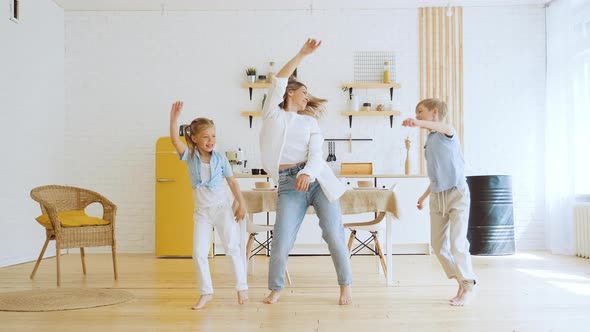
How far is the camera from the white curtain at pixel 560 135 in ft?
22.1

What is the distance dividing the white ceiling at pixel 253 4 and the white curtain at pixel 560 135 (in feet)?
1.93

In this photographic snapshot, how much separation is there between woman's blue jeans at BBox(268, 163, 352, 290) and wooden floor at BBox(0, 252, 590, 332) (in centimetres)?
30

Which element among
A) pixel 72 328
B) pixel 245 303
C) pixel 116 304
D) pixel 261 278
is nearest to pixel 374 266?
Answer: pixel 261 278

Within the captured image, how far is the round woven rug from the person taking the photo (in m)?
3.69

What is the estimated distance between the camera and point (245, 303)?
150 inches

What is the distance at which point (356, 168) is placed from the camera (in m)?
7.10

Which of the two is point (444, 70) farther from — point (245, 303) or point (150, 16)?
point (245, 303)

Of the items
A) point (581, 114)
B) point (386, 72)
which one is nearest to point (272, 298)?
point (386, 72)

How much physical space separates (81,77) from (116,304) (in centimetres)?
450

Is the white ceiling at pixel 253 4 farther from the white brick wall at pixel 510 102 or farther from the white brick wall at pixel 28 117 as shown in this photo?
the white brick wall at pixel 28 117

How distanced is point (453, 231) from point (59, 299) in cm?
249

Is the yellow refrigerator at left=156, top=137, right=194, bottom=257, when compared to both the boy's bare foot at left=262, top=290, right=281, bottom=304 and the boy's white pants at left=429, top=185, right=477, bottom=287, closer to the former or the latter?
the boy's bare foot at left=262, top=290, right=281, bottom=304

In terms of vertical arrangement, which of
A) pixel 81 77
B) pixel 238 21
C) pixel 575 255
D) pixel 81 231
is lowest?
pixel 575 255

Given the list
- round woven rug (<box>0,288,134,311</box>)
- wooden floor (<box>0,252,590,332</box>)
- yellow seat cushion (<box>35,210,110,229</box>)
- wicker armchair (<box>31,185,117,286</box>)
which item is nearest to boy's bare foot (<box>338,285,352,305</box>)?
wooden floor (<box>0,252,590,332</box>)
